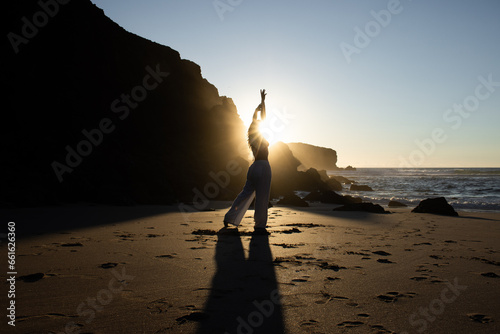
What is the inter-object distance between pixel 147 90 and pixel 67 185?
37.4 ft

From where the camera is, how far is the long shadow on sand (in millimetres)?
2115

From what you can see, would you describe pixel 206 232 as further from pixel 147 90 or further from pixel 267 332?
pixel 147 90

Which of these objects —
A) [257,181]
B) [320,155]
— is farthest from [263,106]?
[320,155]

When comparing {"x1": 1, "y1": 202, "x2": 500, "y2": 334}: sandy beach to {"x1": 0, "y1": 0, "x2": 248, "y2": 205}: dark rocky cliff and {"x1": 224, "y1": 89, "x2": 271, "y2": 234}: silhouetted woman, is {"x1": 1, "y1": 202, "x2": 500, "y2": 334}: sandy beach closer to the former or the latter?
{"x1": 224, "y1": 89, "x2": 271, "y2": 234}: silhouetted woman

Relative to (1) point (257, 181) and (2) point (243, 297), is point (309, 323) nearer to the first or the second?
(2) point (243, 297)

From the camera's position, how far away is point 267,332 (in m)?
2.04

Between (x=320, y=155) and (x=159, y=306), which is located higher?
(x=320, y=155)
